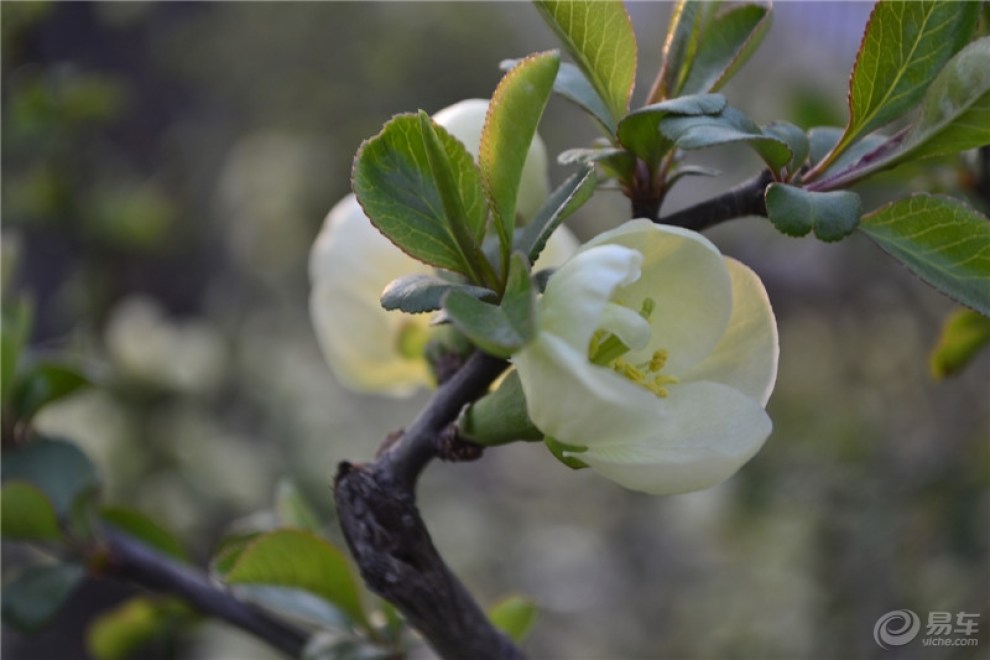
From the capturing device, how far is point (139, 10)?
1.62 metres

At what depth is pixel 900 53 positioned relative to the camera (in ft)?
1.25

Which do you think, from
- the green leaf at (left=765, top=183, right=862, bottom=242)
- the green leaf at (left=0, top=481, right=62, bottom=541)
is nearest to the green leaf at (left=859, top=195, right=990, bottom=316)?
the green leaf at (left=765, top=183, right=862, bottom=242)

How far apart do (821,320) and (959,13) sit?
5.88ft

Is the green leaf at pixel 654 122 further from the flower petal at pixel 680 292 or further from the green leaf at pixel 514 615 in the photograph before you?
the green leaf at pixel 514 615

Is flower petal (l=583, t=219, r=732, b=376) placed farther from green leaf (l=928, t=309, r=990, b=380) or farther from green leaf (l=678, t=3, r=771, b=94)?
green leaf (l=928, t=309, r=990, b=380)

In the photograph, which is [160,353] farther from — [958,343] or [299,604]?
[958,343]

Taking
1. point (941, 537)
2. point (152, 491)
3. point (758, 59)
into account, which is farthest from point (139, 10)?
point (758, 59)

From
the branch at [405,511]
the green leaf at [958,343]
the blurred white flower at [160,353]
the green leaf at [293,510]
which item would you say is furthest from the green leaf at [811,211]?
the blurred white flower at [160,353]

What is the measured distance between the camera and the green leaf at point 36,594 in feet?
1.97

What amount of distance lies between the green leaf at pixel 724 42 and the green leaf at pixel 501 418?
157 mm

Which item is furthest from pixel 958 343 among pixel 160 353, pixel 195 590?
pixel 160 353

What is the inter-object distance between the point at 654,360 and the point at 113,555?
0.41m

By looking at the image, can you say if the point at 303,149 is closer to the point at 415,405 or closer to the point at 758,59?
the point at 415,405

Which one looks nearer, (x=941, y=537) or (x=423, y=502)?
(x=941, y=537)
